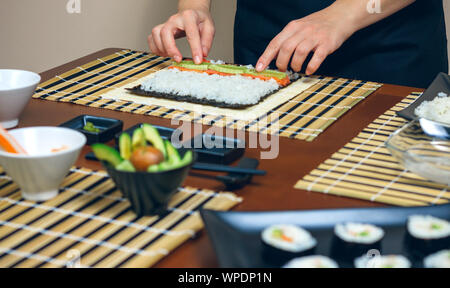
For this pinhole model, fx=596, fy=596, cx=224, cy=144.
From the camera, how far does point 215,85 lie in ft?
5.28

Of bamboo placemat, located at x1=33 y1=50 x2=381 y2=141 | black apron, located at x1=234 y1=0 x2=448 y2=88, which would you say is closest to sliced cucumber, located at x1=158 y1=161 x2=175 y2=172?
bamboo placemat, located at x1=33 y1=50 x2=381 y2=141

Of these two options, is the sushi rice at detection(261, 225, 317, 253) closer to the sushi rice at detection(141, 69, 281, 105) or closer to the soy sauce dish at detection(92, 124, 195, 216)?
the soy sauce dish at detection(92, 124, 195, 216)

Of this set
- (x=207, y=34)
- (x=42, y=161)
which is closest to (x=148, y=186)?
(x=42, y=161)

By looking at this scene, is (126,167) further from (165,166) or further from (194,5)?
(194,5)

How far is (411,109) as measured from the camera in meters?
1.39

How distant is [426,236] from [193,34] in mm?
1274

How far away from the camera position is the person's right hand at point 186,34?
191cm

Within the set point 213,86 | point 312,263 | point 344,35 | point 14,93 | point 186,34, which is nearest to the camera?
point 312,263

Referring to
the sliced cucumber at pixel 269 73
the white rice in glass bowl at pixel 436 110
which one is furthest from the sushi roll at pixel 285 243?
the sliced cucumber at pixel 269 73

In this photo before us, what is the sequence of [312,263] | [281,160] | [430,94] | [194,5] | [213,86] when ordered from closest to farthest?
[312,263]
[281,160]
[430,94]
[213,86]
[194,5]

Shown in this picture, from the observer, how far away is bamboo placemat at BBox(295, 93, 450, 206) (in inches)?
40.3

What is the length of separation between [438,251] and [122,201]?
0.50 metres

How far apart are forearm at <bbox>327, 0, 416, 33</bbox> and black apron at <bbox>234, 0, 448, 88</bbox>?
0.08 metres

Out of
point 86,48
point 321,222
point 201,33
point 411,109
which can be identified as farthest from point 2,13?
point 321,222
